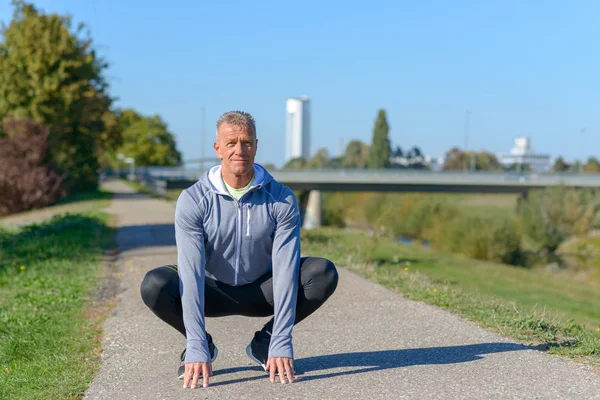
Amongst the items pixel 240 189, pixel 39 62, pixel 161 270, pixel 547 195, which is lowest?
pixel 547 195

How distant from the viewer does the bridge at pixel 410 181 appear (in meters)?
56.5

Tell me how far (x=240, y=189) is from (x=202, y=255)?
0.46m

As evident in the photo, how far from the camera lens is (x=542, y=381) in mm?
4398

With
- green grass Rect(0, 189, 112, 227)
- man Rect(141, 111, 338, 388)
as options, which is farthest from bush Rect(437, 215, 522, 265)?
man Rect(141, 111, 338, 388)

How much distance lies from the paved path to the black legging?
1.40 ft

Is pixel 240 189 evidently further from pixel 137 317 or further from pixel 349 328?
pixel 137 317

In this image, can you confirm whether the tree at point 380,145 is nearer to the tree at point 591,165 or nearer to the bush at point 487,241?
the tree at point 591,165

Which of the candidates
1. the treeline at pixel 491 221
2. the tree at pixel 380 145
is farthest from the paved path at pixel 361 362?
the tree at pixel 380 145

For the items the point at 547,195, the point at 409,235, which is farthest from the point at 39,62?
the point at 547,195

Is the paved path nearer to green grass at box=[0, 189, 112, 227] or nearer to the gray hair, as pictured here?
the gray hair

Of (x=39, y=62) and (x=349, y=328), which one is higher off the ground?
(x=39, y=62)

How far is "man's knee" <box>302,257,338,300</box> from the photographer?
452 centimetres

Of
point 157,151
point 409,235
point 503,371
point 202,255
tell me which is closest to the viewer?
point 202,255

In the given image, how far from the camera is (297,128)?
103062 mm
